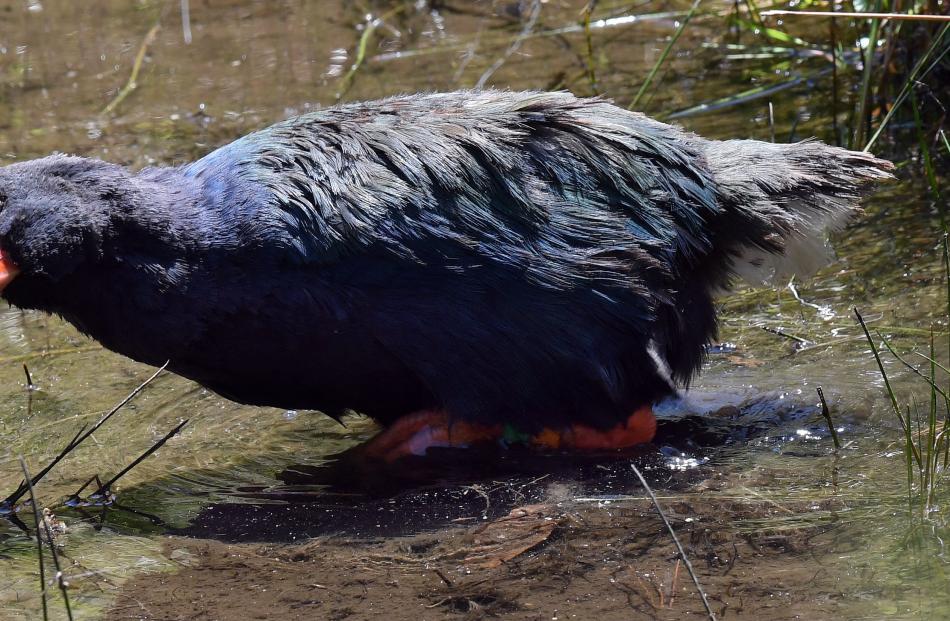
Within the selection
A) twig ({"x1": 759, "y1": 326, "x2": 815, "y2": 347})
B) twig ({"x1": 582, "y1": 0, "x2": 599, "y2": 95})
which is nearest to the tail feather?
twig ({"x1": 759, "y1": 326, "x2": 815, "y2": 347})

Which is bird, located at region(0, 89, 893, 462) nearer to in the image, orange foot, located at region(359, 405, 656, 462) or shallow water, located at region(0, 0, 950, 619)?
orange foot, located at region(359, 405, 656, 462)

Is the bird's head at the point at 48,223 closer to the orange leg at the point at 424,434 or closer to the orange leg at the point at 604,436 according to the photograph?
the orange leg at the point at 424,434

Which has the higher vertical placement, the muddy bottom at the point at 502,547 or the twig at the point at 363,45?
the twig at the point at 363,45

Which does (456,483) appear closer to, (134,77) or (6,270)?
(6,270)

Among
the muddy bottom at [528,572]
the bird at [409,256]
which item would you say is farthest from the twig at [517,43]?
the muddy bottom at [528,572]

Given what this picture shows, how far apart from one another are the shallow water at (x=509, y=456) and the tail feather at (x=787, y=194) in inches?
15.3

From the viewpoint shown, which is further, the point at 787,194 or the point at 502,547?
the point at 787,194

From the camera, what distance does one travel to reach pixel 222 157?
3.47 meters

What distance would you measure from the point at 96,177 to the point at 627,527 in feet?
5.40

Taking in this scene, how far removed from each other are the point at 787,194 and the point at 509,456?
1079mm

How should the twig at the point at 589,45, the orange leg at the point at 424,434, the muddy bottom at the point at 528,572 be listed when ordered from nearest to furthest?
the muddy bottom at the point at 528,572 → the orange leg at the point at 424,434 → the twig at the point at 589,45

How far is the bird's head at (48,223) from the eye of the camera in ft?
10.7

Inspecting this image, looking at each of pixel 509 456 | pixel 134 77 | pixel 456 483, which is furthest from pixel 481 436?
pixel 134 77

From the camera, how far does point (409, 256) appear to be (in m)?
3.25
